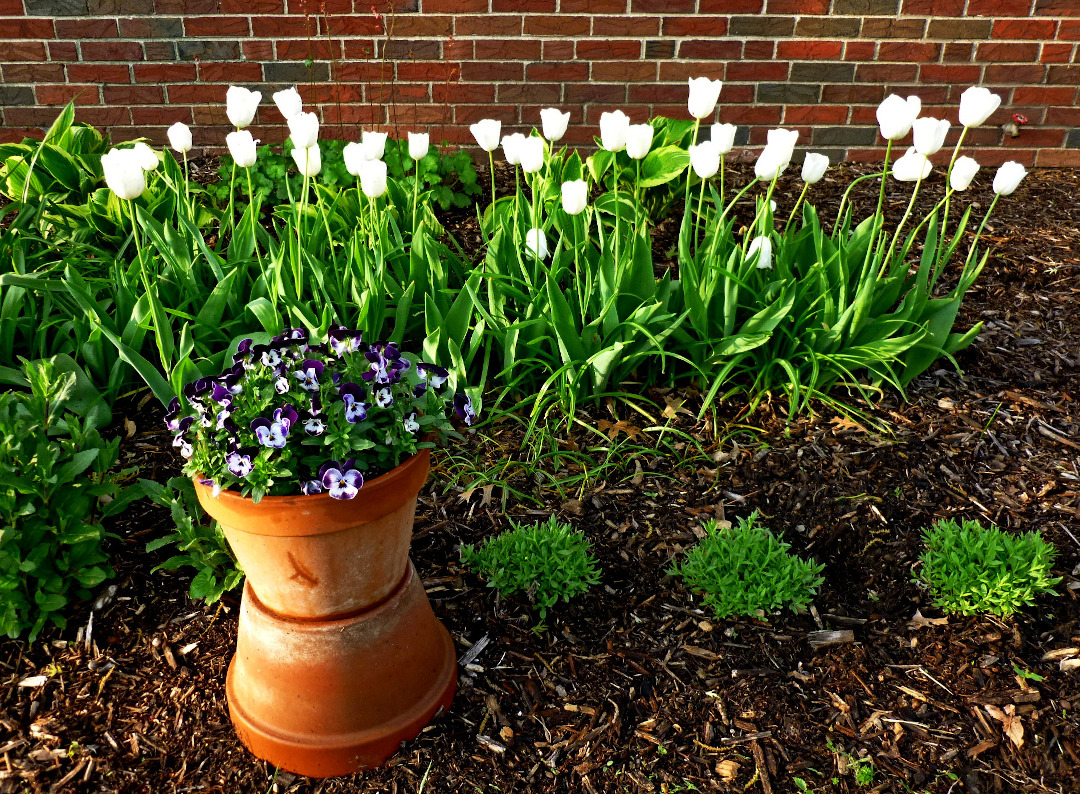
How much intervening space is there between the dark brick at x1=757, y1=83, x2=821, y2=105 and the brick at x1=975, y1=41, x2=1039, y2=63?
2.42 feet

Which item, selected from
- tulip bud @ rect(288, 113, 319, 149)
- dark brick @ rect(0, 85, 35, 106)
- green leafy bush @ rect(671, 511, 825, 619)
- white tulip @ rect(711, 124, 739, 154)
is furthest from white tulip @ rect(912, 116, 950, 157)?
dark brick @ rect(0, 85, 35, 106)

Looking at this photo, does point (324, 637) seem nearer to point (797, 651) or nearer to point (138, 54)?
point (797, 651)

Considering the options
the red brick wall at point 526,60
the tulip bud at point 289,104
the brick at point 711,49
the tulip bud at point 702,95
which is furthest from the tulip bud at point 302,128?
the brick at point 711,49

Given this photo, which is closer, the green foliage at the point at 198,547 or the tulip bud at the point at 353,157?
the green foliage at the point at 198,547

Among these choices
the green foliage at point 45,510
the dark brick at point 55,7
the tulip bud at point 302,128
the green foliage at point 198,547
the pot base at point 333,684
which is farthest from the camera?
the dark brick at point 55,7

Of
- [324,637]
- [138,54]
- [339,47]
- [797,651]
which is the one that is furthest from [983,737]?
[138,54]

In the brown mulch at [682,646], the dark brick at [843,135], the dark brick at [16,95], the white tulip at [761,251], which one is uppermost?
the dark brick at [16,95]

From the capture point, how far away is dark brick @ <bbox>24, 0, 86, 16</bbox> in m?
3.83

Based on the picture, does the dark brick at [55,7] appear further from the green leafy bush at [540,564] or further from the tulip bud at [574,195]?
the green leafy bush at [540,564]

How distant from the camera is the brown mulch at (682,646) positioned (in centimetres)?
170

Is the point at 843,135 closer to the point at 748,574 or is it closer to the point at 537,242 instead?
the point at 537,242

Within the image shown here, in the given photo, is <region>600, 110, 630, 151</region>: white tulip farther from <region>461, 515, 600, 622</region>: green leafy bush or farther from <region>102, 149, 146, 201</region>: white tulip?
<region>102, 149, 146, 201</region>: white tulip

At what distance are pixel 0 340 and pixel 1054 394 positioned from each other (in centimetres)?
308

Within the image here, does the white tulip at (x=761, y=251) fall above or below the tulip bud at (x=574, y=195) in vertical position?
below
